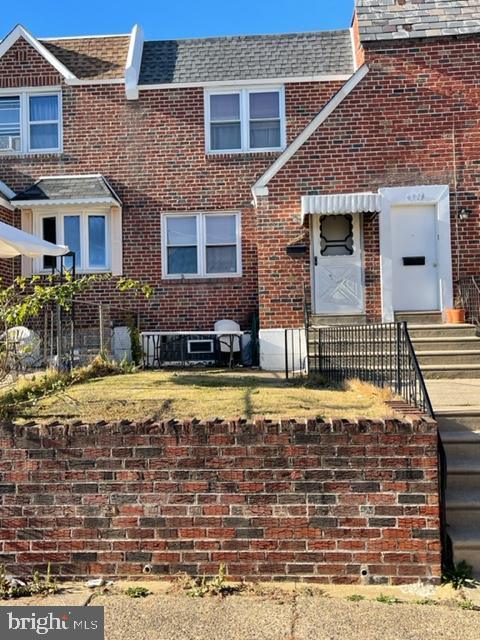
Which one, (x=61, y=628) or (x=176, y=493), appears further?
(x=176, y=493)

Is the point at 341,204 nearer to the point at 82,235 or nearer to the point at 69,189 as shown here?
the point at 82,235

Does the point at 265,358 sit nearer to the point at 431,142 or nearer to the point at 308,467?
the point at 431,142

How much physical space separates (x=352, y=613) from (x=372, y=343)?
15.3 ft

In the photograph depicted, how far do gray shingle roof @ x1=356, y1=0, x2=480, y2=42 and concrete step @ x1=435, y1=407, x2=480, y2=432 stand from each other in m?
7.82

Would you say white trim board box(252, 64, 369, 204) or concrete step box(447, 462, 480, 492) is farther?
white trim board box(252, 64, 369, 204)

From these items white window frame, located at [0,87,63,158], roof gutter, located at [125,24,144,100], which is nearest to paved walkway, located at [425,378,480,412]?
roof gutter, located at [125,24,144,100]

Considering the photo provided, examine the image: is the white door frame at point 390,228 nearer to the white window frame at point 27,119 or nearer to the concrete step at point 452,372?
the concrete step at point 452,372

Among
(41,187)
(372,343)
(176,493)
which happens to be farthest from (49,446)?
(41,187)

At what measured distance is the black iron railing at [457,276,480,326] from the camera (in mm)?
10273

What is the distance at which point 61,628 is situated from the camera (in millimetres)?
3381

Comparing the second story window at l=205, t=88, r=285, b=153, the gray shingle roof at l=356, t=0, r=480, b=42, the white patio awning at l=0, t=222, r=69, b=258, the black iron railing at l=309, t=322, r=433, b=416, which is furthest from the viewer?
the second story window at l=205, t=88, r=285, b=153

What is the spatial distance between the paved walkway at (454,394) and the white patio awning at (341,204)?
353cm

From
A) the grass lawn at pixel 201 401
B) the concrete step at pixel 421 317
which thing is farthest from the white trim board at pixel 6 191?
the concrete step at pixel 421 317

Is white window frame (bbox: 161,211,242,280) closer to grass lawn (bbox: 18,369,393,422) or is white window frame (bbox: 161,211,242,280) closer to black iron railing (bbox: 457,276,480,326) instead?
black iron railing (bbox: 457,276,480,326)
